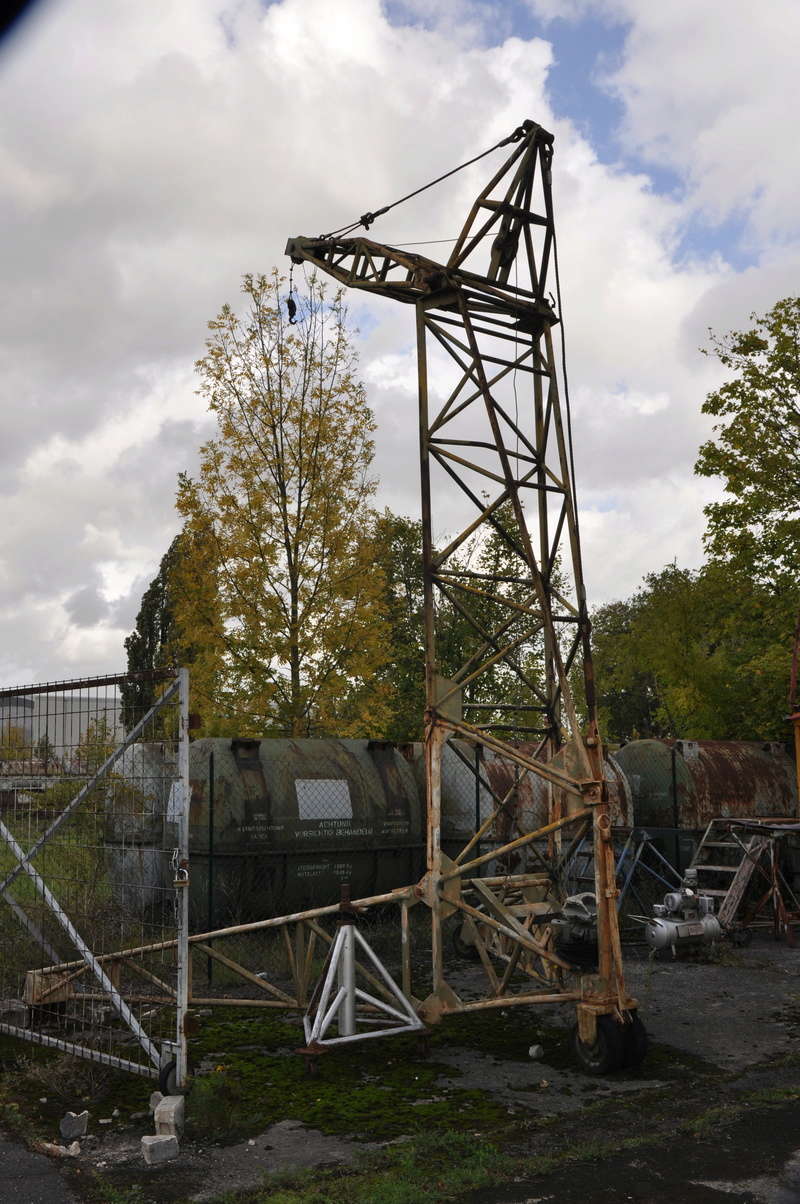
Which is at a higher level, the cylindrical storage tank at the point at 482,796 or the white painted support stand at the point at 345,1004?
the cylindrical storage tank at the point at 482,796

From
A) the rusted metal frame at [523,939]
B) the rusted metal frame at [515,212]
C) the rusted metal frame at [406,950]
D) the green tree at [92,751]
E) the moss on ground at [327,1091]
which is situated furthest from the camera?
the rusted metal frame at [515,212]

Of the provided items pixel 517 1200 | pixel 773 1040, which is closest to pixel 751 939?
pixel 773 1040

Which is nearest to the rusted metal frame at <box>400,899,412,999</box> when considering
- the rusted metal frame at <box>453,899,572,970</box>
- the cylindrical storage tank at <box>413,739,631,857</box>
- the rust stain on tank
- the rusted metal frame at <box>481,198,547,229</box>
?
the rusted metal frame at <box>453,899,572,970</box>

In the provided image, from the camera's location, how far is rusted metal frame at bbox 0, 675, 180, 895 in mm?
7536

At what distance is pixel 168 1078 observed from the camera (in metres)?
6.85

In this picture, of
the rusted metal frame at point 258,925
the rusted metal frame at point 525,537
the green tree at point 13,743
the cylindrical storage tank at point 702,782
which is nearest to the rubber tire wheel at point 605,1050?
the rusted metal frame at point 258,925

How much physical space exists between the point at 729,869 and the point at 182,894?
34.4 ft

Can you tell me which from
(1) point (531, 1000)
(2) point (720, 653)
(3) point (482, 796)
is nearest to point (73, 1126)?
(1) point (531, 1000)

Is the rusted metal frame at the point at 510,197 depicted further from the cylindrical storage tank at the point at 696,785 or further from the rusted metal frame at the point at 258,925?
the cylindrical storage tank at the point at 696,785

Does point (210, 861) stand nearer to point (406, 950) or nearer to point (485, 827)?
point (406, 950)

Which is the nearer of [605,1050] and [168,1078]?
[168,1078]

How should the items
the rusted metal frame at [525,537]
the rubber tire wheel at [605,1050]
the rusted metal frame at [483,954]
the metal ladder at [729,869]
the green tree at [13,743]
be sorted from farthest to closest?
the metal ladder at [729,869]
the rusted metal frame at [483,954]
the rusted metal frame at [525,537]
the green tree at [13,743]
the rubber tire wheel at [605,1050]

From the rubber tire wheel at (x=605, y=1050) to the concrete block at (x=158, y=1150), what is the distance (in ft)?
10.9

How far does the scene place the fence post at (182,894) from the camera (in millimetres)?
6723
